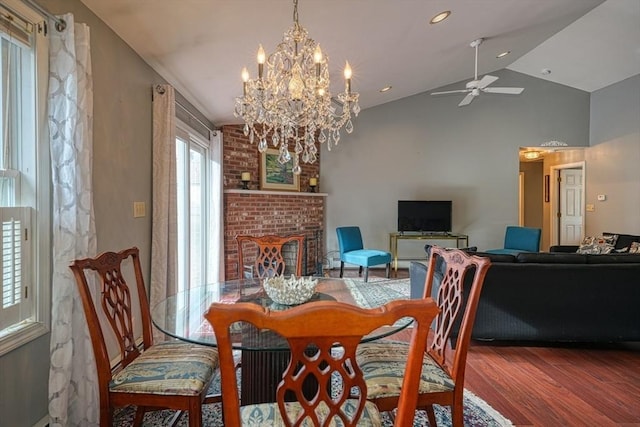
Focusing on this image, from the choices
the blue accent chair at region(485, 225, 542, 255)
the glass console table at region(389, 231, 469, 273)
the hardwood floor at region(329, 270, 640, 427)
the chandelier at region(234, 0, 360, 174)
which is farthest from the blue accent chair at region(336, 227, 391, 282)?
the chandelier at region(234, 0, 360, 174)

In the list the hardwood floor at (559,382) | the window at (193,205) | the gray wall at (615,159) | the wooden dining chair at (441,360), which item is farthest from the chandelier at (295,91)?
the gray wall at (615,159)

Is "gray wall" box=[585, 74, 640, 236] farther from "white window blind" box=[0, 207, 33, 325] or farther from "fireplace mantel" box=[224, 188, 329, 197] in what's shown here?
"white window blind" box=[0, 207, 33, 325]

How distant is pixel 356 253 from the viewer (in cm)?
558

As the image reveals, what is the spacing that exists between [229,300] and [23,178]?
1156 mm

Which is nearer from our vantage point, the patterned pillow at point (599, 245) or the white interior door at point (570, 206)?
the patterned pillow at point (599, 245)

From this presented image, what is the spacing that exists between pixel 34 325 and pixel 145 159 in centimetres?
147

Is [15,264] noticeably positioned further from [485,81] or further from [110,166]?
[485,81]

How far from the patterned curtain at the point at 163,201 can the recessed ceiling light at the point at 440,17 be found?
2495mm

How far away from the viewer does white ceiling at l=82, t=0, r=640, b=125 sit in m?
2.43

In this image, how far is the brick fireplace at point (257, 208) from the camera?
5070 millimetres

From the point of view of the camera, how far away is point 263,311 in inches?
35.1

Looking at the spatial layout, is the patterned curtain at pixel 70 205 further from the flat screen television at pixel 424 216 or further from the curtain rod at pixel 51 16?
the flat screen television at pixel 424 216

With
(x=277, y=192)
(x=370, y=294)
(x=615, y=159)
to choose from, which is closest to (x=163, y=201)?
(x=370, y=294)

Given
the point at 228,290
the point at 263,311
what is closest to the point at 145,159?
the point at 228,290
